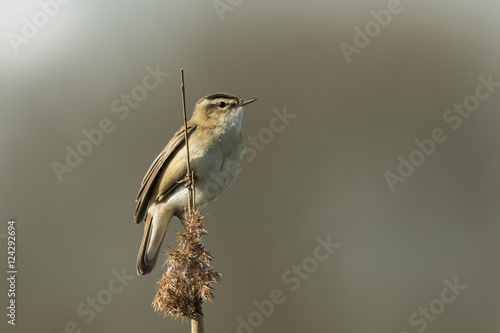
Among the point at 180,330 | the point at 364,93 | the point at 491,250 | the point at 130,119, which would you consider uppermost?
the point at 130,119

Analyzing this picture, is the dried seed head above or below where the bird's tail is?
below

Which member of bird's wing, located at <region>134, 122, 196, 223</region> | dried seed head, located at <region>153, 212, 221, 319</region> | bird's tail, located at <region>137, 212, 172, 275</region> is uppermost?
bird's wing, located at <region>134, 122, 196, 223</region>

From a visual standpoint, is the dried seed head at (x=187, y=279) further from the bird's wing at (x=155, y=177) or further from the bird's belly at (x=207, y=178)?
the bird's wing at (x=155, y=177)

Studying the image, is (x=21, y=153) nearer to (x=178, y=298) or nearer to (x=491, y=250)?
(x=178, y=298)

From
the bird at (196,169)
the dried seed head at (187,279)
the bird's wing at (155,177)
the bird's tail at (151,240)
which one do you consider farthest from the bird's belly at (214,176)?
the dried seed head at (187,279)

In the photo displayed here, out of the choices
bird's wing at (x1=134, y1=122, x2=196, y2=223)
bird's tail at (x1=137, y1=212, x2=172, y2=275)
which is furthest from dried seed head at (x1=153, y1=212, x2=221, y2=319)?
bird's wing at (x1=134, y1=122, x2=196, y2=223)

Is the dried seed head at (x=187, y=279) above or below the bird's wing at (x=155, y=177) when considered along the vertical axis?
below

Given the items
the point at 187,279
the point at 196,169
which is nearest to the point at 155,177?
the point at 196,169

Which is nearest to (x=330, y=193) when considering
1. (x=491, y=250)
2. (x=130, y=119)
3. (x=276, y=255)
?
(x=276, y=255)

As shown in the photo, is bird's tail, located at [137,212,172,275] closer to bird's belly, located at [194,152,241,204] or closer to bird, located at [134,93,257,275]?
bird, located at [134,93,257,275]
